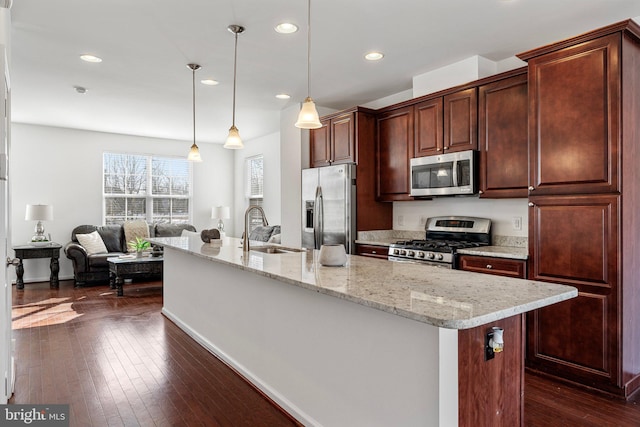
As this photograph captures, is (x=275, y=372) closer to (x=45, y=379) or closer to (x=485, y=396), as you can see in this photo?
(x=485, y=396)

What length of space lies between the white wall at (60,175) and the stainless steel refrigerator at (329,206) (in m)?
4.19

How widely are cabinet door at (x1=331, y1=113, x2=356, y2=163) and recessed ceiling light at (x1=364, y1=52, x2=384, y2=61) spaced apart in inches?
35.8

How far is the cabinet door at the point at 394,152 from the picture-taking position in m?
4.34

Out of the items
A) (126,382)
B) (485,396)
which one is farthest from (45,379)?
(485,396)

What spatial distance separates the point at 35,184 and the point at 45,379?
4.92 metres

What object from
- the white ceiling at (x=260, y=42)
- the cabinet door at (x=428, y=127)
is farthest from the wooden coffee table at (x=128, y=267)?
the cabinet door at (x=428, y=127)

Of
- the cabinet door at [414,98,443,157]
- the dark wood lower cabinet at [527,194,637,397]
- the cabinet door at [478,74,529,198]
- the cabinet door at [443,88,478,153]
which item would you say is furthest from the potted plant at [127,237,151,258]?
the dark wood lower cabinet at [527,194,637,397]

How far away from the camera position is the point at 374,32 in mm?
3227

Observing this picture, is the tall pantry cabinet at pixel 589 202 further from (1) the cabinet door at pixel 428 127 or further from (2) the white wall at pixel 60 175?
(2) the white wall at pixel 60 175

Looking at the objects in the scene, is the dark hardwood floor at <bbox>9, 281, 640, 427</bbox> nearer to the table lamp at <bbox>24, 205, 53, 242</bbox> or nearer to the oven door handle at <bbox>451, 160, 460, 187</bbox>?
the oven door handle at <bbox>451, 160, 460, 187</bbox>

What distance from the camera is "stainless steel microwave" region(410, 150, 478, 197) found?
3635mm

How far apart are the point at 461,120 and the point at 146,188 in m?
6.12

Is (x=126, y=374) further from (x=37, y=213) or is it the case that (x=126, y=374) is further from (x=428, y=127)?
(x=37, y=213)

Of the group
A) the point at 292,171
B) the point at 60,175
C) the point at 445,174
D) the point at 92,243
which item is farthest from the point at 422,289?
the point at 60,175
